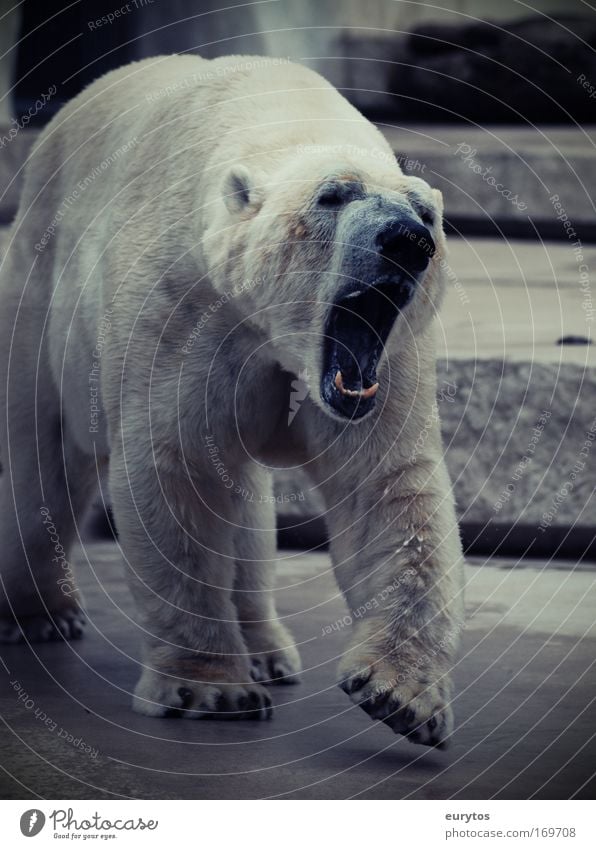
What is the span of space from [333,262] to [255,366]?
0.32 m

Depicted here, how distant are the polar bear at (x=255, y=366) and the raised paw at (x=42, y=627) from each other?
Answer: 1.38 ft

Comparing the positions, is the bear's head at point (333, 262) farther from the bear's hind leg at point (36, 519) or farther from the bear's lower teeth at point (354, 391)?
the bear's hind leg at point (36, 519)

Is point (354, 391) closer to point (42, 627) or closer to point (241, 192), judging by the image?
point (241, 192)

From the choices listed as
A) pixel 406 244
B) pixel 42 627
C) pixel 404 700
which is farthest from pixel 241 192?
pixel 42 627

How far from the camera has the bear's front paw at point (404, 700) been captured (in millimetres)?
2670

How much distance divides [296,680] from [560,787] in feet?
2.62

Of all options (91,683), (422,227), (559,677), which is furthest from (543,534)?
(422,227)

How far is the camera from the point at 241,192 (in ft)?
9.20

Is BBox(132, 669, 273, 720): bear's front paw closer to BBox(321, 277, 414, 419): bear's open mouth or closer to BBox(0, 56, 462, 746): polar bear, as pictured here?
BBox(0, 56, 462, 746): polar bear

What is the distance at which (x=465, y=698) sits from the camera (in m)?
3.09

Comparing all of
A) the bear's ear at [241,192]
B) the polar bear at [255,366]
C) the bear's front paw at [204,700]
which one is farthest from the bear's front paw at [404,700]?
the bear's ear at [241,192]

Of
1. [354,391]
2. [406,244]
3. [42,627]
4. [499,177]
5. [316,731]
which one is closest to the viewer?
[406,244]

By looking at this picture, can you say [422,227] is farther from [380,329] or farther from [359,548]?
[359,548]

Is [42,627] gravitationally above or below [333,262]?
below
